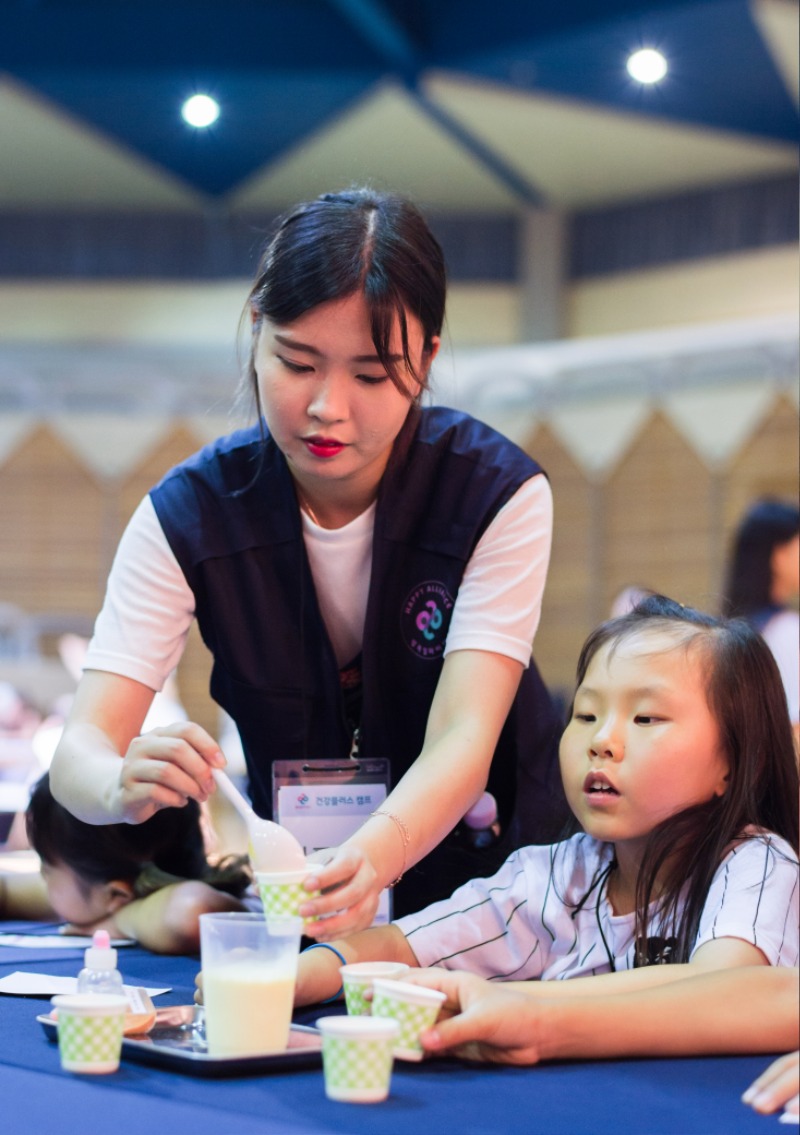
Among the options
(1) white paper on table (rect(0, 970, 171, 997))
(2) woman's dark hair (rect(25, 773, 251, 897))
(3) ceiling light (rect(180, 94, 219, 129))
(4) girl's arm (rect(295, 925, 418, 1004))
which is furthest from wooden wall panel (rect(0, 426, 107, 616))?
(4) girl's arm (rect(295, 925, 418, 1004))

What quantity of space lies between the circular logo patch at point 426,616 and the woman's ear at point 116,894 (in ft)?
2.13

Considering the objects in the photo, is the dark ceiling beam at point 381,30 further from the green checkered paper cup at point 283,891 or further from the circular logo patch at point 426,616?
the green checkered paper cup at point 283,891

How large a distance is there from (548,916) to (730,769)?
0.81 feet

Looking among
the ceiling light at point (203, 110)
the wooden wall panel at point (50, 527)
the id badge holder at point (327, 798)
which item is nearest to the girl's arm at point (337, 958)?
the id badge holder at point (327, 798)

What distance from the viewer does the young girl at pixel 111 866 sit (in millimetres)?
2104

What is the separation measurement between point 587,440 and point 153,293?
100 inches

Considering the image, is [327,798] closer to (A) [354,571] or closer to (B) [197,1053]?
(A) [354,571]

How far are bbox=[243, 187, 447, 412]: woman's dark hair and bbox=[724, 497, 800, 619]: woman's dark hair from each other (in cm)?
254

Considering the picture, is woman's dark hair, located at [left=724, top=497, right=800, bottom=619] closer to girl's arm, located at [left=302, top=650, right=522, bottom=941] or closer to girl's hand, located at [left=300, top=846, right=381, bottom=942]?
girl's arm, located at [left=302, top=650, right=522, bottom=941]

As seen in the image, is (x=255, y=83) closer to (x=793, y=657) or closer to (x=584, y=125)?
(x=584, y=125)

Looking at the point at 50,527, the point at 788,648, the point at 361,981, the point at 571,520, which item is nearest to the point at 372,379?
the point at 361,981

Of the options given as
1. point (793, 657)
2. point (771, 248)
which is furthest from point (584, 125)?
point (793, 657)

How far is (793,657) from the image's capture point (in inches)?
117

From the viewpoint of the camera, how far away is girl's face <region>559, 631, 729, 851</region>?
1.40 meters
